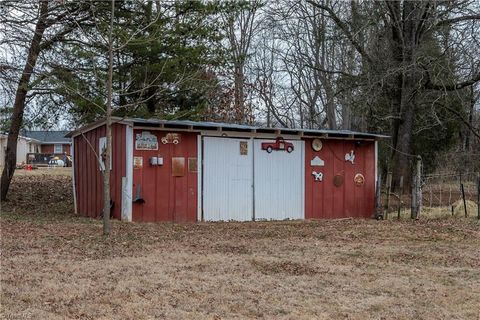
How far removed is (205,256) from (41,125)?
41.0 feet

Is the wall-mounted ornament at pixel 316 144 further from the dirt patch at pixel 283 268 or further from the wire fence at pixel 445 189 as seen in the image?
the dirt patch at pixel 283 268

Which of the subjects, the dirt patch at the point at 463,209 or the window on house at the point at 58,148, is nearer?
the dirt patch at the point at 463,209

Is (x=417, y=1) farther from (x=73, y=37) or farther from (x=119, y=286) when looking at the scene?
(x=119, y=286)

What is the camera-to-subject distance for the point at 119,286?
5453 mm

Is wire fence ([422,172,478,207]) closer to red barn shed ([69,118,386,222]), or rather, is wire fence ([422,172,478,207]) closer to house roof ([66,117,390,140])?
red barn shed ([69,118,386,222])

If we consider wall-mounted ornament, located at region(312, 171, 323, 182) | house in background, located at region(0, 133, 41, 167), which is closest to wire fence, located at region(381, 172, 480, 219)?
wall-mounted ornament, located at region(312, 171, 323, 182)

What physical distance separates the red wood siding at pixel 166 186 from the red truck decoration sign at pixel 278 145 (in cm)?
175

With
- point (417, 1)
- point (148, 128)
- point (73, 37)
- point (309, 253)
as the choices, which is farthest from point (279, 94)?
point (309, 253)

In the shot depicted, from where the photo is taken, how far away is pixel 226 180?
1238 cm

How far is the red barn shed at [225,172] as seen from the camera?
11562mm

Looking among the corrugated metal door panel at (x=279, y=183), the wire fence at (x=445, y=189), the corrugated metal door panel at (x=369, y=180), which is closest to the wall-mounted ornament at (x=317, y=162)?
the corrugated metal door panel at (x=279, y=183)

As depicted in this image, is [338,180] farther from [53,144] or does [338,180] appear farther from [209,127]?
[53,144]

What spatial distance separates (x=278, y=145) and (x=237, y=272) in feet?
22.6

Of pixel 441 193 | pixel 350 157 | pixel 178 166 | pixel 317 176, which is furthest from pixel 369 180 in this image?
pixel 178 166
